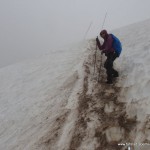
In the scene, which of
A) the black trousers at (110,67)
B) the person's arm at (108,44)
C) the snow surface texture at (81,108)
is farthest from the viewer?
the black trousers at (110,67)

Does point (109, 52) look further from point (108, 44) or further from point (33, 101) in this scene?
point (33, 101)

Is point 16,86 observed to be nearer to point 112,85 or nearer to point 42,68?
point 42,68

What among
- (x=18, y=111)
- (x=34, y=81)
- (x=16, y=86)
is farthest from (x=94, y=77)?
(x=16, y=86)

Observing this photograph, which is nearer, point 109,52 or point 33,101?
point 109,52

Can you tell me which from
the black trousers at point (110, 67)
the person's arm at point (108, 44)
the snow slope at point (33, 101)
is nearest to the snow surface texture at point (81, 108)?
the snow slope at point (33, 101)

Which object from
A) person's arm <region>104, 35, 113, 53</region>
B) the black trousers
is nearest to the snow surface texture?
the black trousers

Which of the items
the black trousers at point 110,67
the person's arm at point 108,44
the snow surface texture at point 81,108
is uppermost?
the person's arm at point 108,44

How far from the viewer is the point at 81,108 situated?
29.6ft

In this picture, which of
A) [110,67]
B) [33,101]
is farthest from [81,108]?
[33,101]

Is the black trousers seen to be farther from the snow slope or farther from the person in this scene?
Result: the snow slope

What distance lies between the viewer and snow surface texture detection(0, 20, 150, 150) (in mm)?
7484

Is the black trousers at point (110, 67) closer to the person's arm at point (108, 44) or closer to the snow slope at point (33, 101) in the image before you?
the person's arm at point (108, 44)

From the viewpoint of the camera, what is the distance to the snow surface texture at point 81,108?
7484mm

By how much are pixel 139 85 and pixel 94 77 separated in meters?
2.26
